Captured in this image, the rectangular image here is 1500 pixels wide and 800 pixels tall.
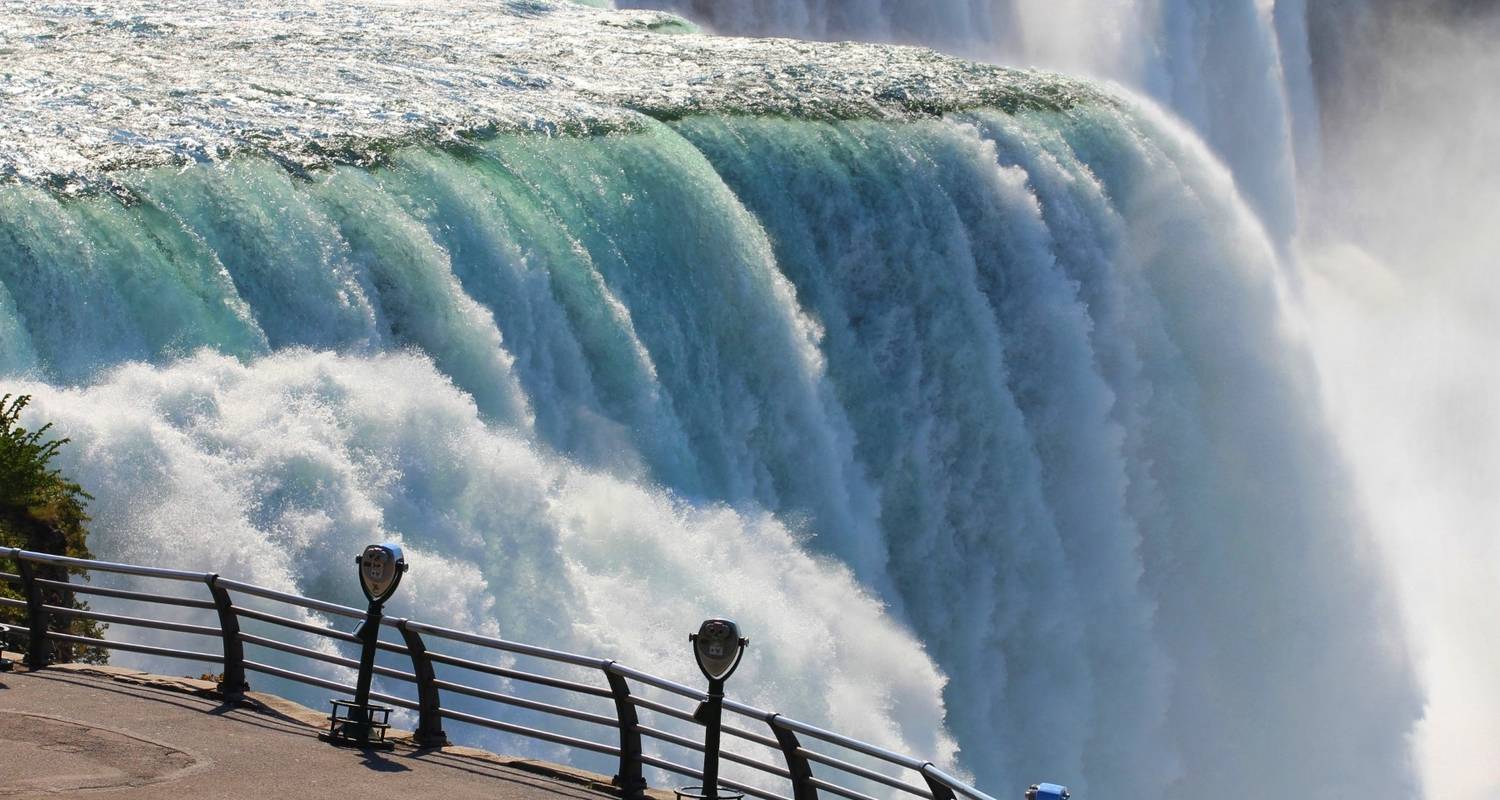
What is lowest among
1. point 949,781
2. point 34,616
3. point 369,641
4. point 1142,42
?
point 34,616

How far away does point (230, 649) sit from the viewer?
11.4 meters

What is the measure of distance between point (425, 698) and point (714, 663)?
267 cm

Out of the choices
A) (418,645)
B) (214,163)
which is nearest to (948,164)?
(214,163)

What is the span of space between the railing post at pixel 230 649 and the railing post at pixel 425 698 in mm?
1024

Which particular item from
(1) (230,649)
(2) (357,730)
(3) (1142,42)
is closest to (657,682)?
(2) (357,730)

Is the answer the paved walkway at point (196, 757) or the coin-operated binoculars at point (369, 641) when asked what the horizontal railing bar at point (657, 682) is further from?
the coin-operated binoculars at point (369, 641)

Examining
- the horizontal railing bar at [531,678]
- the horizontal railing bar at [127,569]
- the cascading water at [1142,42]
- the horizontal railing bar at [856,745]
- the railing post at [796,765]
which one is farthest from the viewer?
the cascading water at [1142,42]

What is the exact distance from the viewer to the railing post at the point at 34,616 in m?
11.7

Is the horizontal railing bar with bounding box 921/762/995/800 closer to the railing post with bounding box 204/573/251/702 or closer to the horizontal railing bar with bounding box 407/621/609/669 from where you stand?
the horizontal railing bar with bounding box 407/621/609/669

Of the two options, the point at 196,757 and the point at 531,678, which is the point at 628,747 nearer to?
the point at 531,678

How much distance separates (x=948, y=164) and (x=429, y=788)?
17.7 meters

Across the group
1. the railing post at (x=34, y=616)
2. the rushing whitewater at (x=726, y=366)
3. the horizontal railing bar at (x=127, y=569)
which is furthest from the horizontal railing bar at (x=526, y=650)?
the rushing whitewater at (x=726, y=366)

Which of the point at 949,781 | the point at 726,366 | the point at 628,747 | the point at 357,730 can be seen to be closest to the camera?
the point at 949,781

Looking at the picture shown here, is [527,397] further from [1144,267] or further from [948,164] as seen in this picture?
[1144,267]
